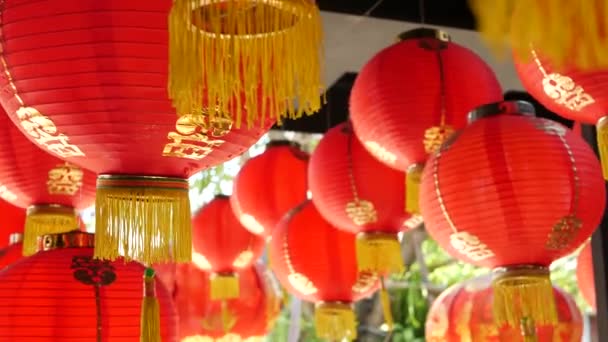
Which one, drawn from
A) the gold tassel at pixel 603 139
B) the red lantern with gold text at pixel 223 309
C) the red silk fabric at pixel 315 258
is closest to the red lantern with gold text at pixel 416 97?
the gold tassel at pixel 603 139

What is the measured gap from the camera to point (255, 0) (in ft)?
3.65

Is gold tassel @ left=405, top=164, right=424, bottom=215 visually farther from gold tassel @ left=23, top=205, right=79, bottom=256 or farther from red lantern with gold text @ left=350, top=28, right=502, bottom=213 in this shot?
gold tassel @ left=23, top=205, right=79, bottom=256

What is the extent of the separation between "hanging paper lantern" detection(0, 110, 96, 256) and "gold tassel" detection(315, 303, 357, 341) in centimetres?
85

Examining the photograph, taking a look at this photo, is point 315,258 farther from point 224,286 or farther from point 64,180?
point 64,180

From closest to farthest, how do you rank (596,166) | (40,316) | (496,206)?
(40,316)
(496,206)
(596,166)

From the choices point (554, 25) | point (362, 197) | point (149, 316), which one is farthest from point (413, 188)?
point (554, 25)

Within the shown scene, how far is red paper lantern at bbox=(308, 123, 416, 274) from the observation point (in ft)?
7.46

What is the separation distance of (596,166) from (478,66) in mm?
334

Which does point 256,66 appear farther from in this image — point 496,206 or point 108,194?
point 496,206

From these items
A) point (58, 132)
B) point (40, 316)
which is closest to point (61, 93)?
point (58, 132)

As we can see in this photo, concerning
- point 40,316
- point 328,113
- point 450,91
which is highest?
point 328,113

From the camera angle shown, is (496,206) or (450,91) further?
(450,91)

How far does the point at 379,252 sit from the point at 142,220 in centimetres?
110

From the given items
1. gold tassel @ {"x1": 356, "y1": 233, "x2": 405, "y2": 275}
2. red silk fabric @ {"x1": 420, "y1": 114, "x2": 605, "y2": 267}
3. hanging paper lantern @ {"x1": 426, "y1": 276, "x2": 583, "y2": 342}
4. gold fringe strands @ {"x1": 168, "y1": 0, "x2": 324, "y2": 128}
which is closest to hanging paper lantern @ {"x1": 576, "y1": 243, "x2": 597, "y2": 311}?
hanging paper lantern @ {"x1": 426, "y1": 276, "x2": 583, "y2": 342}
